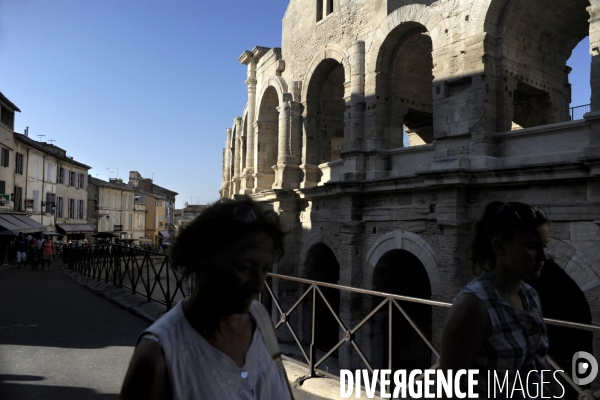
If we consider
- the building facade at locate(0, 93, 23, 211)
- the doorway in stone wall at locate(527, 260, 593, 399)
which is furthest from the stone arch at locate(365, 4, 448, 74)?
the building facade at locate(0, 93, 23, 211)

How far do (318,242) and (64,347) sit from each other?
8.62 meters

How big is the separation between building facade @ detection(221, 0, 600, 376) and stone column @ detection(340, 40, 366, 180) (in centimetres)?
4

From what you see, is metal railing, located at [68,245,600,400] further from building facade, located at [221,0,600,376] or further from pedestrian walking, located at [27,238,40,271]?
pedestrian walking, located at [27,238,40,271]

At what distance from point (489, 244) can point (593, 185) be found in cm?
641

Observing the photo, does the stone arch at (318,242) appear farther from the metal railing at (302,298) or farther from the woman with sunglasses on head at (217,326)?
the woman with sunglasses on head at (217,326)

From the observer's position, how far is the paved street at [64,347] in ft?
12.9

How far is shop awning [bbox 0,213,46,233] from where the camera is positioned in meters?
21.6

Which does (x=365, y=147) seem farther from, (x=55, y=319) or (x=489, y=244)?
(x=489, y=244)

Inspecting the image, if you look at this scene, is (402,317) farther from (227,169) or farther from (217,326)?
(227,169)

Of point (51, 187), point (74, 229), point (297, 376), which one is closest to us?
point (297, 376)

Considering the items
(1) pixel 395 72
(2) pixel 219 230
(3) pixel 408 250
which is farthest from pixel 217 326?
(1) pixel 395 72

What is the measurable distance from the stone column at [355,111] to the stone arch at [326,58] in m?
0.30

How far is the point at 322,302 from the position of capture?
1391 centimetres

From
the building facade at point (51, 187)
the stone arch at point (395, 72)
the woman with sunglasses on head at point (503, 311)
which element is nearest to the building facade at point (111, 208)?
the building facade at point (51, 187)
